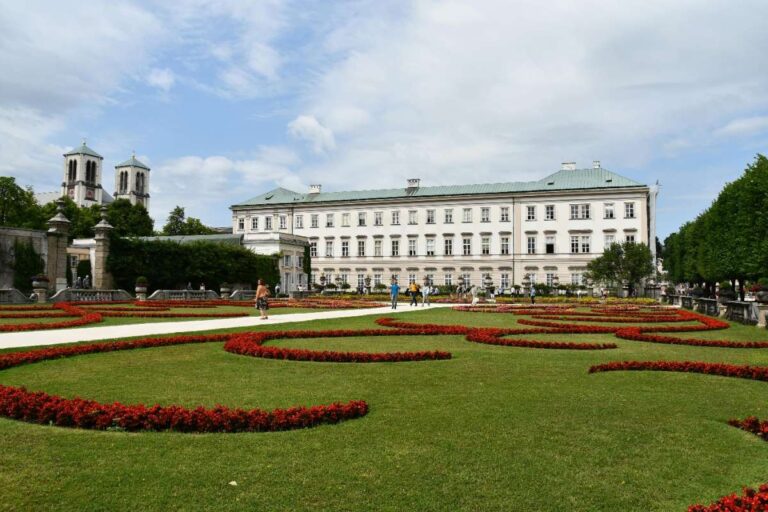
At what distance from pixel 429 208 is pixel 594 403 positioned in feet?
232

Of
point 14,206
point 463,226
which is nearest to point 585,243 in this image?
point 463,226

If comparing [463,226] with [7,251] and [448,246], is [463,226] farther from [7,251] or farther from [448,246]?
[7,251]

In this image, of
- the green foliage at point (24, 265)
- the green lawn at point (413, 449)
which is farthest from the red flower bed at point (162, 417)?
the green foliage at point (24, 265)

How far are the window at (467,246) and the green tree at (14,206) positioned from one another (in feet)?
154

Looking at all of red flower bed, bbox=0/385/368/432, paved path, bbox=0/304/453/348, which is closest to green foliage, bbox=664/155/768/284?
paved path, bbox=0/304/453/348

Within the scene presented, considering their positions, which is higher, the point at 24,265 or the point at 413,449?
the point at 24,265

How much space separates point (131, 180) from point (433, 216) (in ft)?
285

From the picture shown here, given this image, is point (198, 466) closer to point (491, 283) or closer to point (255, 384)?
point (255, 384)

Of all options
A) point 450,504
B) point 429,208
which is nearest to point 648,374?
point 450,504

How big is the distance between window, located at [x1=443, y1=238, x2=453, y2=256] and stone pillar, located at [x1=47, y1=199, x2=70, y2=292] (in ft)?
156

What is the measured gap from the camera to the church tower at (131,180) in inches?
5404

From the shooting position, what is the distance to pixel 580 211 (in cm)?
7012

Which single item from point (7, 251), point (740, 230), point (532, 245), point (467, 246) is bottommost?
point (7, 251)

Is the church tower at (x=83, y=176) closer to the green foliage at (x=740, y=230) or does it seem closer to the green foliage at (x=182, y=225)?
the green foliage at (x=182, y=225)
